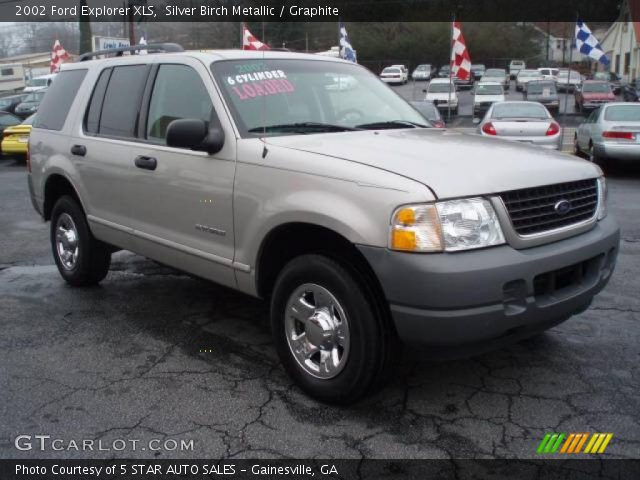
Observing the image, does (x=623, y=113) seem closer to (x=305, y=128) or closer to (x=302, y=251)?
(x=305, y=128)

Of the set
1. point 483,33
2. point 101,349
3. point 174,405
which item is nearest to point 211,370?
point 174,405

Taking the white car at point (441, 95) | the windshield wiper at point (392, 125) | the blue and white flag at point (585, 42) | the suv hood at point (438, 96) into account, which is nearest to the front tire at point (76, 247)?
the windshield wiper at point (392, 125)

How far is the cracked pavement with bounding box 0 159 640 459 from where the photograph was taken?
321cm

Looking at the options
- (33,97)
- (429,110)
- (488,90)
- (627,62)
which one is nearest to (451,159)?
(429,110)

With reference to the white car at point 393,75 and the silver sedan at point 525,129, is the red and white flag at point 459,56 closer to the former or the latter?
the silver sedan at point 525,129

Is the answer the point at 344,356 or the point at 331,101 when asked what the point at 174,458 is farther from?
the point at 331,101

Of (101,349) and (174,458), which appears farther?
(101,349)

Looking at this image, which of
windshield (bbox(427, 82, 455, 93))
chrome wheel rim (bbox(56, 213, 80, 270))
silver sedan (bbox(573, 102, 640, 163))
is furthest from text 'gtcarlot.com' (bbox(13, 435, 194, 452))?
windshield (bbox(427, 82, 455, 93))

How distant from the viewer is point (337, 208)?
326cm

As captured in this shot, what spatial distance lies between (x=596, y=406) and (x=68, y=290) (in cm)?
433

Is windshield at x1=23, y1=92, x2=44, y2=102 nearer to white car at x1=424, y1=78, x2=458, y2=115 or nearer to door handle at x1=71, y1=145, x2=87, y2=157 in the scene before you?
white car at x1=424, y1=78, x2=458, y2=115

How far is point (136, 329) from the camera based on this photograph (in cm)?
480

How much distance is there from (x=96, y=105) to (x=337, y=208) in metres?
2.86

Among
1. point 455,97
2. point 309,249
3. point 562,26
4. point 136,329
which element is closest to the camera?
point 309,249
